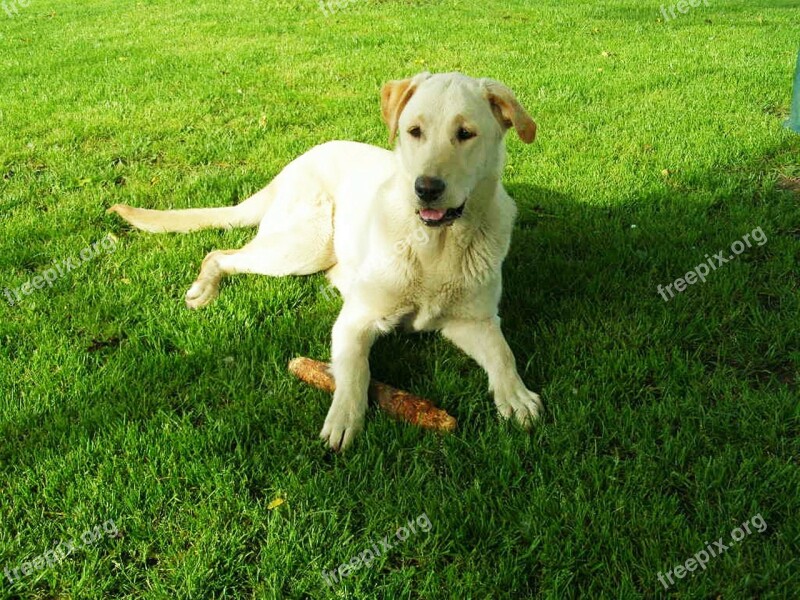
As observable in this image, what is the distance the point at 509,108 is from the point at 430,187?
23.3 inches

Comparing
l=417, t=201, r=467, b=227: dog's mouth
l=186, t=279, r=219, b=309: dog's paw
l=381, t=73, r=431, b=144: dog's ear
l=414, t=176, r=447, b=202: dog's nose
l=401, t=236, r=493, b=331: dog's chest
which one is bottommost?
l=186, t=279, r=219, b=309: dog's paw

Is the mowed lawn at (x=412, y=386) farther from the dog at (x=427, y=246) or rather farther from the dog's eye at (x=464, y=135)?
the dog's eye at (x=464, y=135)

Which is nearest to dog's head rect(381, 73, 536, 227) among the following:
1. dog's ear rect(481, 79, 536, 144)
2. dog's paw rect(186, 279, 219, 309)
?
dog's ear rect(481, 79, 536, 144)

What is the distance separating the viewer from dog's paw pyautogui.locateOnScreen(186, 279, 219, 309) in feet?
11.5

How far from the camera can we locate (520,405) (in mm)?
2736

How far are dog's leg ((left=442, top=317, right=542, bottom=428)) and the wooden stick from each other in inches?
11.0

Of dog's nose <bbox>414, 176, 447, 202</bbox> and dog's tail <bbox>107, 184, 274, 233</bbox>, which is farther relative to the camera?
dog's tail <bbox>107, 184, 274, 233</bbox>

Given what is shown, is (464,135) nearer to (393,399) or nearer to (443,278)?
(443,278)

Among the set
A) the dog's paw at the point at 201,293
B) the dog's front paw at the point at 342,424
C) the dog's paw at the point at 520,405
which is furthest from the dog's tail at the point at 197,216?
the dog's paw at the point at 520,405

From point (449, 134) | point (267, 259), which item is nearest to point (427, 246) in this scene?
point (449, 134)

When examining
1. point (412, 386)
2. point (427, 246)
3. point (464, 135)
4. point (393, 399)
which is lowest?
point (412, 386)

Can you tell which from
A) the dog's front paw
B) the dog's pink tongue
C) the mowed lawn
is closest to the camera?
the mowed lawn

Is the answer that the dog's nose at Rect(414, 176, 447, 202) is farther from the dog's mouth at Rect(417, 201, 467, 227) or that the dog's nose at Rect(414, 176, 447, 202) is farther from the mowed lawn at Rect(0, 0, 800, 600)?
the mowed lawn at Rect(0, 0, 800, 600)

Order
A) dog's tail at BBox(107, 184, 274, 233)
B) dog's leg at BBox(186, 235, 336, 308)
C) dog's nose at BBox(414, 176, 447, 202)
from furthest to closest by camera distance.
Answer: dog's tail at BBox(107, 184, 274, 233)
dog's leg at BBox(186, 235, 336, 308)
dog's nose at BBox(414, 176, 447, 202)
